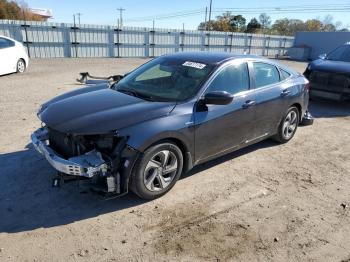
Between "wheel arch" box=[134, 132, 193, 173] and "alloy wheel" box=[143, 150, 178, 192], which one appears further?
"alloy wheel" box=[143, 150, 178, 192]

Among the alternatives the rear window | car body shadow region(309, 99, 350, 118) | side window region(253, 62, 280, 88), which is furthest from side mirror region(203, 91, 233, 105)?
car body shadow region(309, 99, 350, 118)

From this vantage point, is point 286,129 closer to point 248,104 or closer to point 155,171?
point 248,104

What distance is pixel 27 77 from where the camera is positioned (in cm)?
1238

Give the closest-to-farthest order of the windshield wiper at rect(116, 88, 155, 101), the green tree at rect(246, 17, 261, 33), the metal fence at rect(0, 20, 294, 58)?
the windshield wiper at rect(116, 88, 155, 101) < the metal fence at rect(0, 20, 294, 58) < the green tree at rect(246, 17, 261, 33)

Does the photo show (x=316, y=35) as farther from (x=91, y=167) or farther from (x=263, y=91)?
(x=91, y=167)

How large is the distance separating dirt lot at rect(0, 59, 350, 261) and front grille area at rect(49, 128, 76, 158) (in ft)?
1.82

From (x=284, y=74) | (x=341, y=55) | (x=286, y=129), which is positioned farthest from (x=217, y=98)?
(x=341, y=55)

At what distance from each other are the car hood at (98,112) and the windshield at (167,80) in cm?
23

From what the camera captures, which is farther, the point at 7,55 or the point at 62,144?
the point at 7,55

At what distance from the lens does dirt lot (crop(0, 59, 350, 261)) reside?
316cm

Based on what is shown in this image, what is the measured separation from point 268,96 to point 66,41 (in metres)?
18.7

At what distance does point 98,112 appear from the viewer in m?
3.83

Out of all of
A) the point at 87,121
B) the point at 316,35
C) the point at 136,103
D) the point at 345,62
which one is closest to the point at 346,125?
the point at 345,62

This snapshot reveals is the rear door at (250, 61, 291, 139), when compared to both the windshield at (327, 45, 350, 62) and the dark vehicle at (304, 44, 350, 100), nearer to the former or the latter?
the dark vehicle at (304, 44, 350, 100)
